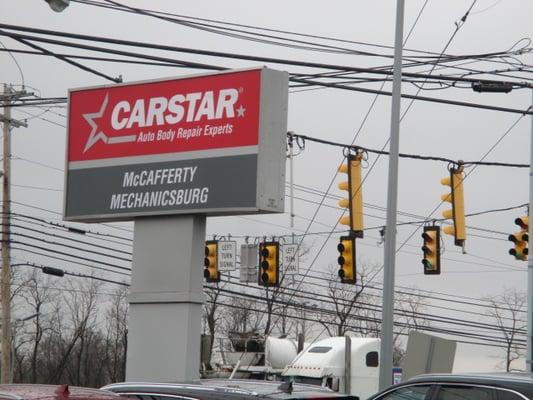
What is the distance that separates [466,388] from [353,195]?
13.4 metres

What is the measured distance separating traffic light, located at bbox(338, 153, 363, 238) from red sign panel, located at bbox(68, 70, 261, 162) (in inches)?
262

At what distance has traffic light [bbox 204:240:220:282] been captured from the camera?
84.4 feet

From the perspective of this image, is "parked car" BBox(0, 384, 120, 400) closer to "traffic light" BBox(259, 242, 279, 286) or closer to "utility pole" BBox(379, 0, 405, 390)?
"utility pole" BBox(379, 0, 405, 390)

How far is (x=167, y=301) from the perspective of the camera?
15.7 meters

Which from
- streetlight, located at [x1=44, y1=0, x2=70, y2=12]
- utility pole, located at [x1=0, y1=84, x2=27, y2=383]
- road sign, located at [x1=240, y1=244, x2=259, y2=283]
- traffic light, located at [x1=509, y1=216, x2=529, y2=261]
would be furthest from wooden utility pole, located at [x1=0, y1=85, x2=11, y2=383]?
streetlight, located at [x1=44, y1=0, x2=70, y2=12]

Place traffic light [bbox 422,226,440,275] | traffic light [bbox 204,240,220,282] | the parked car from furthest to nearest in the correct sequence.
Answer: traffic light [bbox 204,240,220,282], traffic light [bbox 422,226,440,275], the parked car

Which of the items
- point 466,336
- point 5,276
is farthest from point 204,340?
point 466,336

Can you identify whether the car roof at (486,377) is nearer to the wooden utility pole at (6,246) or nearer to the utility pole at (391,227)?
the utility pole at (391,227)

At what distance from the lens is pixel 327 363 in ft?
81.7

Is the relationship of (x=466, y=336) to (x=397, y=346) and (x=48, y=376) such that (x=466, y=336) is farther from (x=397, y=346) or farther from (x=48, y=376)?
(x=48, y=376)

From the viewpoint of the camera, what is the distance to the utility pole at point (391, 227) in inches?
688

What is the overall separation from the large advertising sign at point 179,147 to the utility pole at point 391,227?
3.30 metres

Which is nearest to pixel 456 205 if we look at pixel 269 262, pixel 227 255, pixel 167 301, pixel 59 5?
pixel 269 262

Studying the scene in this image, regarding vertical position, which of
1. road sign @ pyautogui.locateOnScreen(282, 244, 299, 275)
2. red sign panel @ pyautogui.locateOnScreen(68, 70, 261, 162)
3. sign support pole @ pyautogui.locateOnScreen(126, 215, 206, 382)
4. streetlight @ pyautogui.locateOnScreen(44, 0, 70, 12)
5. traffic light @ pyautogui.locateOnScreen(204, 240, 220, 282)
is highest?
streetlight @ pyautogui.locateOnScreen(44, 0, 70, 12)
